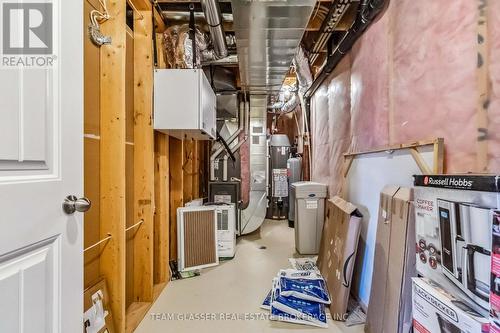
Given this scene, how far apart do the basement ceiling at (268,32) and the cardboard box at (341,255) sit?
1578 mm

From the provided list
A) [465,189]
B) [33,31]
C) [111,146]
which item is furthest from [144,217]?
[465,189]

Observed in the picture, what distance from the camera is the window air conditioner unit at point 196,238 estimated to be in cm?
303

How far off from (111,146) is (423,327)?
192cm

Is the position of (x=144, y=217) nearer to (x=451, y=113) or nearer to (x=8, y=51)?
(x=8, y=51)

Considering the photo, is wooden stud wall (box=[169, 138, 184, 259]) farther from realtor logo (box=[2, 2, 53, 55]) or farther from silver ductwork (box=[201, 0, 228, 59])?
realtor logo (box=[2, 2, 53, 55])

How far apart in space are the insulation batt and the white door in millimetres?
1588

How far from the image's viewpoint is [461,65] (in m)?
1.30

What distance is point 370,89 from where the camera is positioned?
229 cm

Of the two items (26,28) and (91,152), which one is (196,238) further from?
(26,28)

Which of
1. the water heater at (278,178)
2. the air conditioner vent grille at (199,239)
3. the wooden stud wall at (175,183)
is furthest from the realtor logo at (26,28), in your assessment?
the water heater at (278,178)

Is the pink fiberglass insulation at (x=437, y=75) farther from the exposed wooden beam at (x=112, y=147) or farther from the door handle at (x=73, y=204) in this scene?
the exposed wooden beam at (x=112, y=147)

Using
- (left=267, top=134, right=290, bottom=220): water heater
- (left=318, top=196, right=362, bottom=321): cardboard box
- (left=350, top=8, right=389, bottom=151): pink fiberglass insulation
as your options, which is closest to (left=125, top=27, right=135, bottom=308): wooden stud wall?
(left=318, top=196, right=362, bottom=321): cardboard box

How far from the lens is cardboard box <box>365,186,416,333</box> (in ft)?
5.00

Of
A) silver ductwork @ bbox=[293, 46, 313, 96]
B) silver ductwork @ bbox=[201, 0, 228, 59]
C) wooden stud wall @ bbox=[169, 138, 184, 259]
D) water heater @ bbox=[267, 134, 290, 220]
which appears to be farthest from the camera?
water heater @ bbox=[267, 134, 290, 220]
